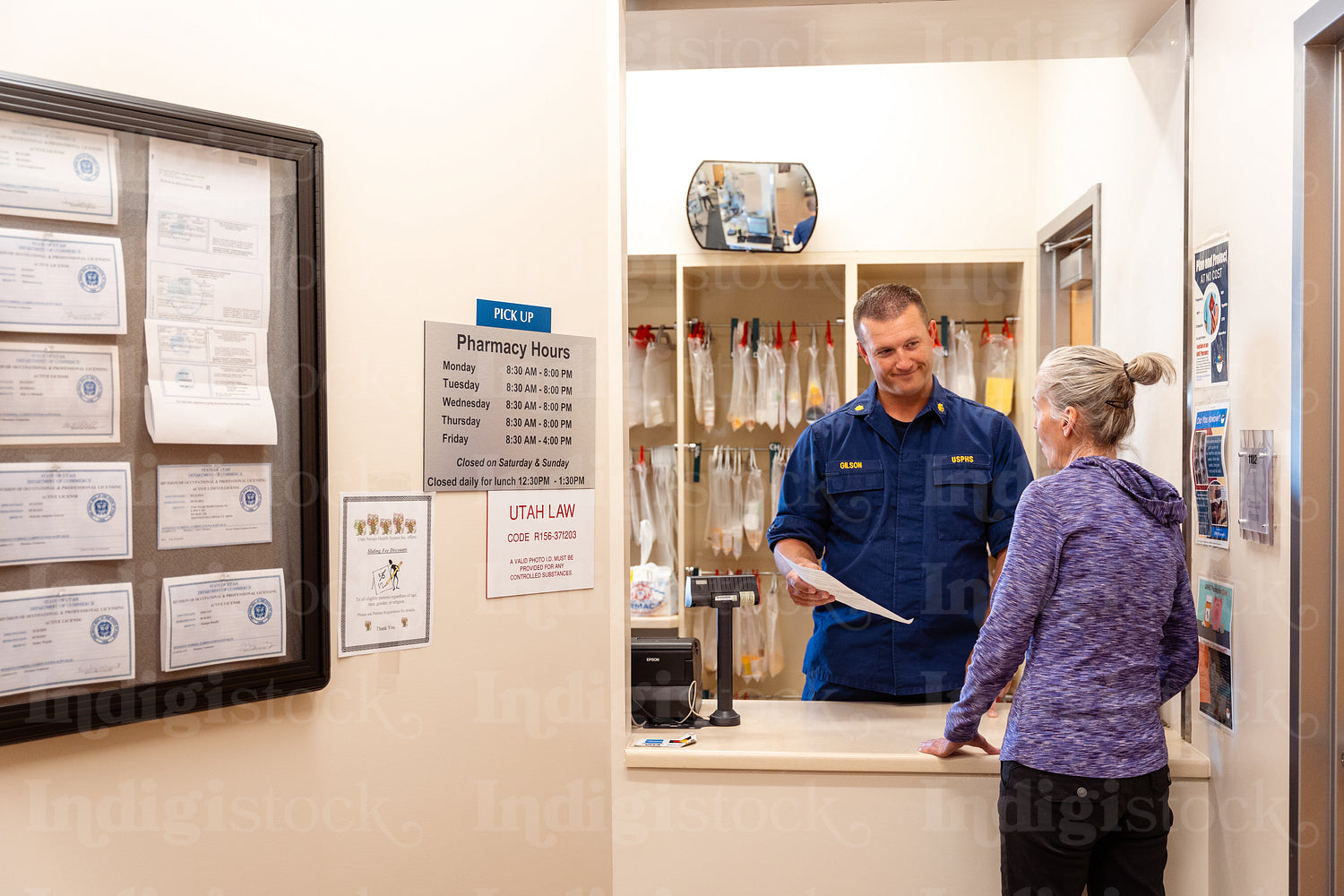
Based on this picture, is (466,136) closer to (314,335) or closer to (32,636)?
(314,335)

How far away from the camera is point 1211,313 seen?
180 cm

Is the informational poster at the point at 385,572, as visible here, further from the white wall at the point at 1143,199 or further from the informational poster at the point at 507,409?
the white wall at the point at 1143,199

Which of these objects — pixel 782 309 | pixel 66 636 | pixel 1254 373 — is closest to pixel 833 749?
pixel 1254 373

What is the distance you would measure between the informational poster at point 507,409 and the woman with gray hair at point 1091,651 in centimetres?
85

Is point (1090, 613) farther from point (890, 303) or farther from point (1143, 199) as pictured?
point (1143, 199)

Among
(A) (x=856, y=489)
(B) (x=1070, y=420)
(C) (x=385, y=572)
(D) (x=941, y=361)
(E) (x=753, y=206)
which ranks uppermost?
(E) (x=753, y=206)

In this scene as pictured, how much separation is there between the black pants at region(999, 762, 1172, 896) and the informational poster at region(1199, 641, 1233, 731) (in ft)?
0.92

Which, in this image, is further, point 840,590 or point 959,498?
point 959,498

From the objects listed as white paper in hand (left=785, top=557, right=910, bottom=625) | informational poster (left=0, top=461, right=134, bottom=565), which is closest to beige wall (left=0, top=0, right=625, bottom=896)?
informational poster (left=0, top=461, right=134, bottom=565)

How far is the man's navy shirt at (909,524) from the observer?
87.8 inches

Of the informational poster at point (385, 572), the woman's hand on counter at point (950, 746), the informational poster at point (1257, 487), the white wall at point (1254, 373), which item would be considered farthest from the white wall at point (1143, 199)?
the informational poster at point (385, 572)

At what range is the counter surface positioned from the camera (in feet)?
5.85

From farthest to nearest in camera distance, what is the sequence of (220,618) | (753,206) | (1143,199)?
(753,206) → (1143,199) → (220,618)

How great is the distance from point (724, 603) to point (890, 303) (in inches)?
34.1
